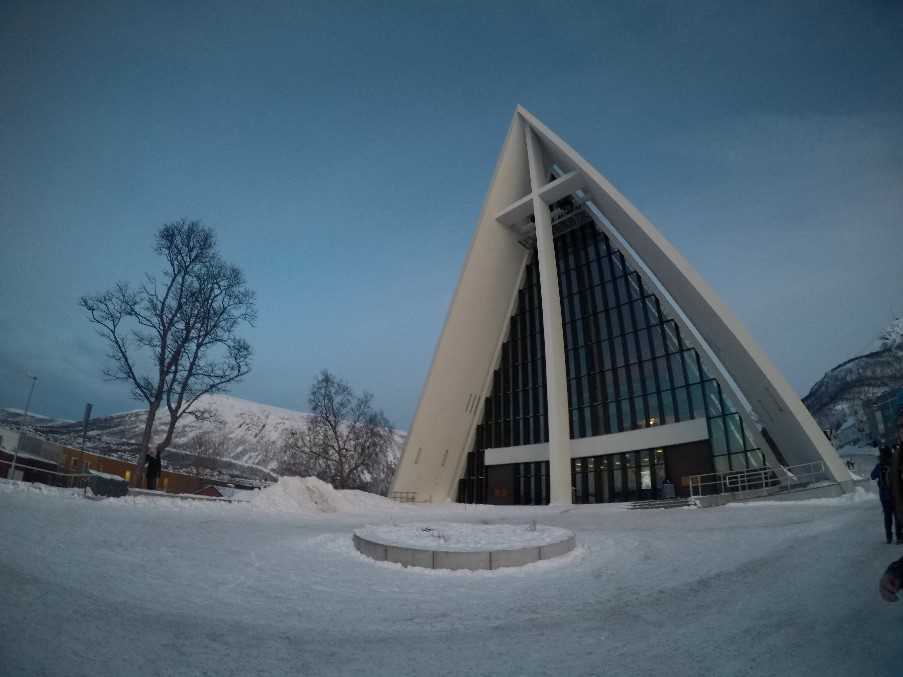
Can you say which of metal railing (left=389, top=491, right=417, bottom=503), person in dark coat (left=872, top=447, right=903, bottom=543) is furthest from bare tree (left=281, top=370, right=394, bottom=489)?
person in dark coat (left=872, top=447, right=903, bottom=543)

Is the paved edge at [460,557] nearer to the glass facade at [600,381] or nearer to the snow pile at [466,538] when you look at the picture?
the snow pile at [466,538]

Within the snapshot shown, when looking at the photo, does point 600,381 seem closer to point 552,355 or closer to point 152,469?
point 552,355

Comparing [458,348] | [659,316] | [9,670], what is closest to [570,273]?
[659,316]

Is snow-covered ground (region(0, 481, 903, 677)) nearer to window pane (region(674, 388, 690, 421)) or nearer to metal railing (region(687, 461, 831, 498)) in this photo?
metal railing (region(687, 461, 831, 498))

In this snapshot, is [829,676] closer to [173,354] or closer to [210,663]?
[210,663]

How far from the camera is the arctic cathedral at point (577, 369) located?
68.9ft

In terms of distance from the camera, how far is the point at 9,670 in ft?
7.38

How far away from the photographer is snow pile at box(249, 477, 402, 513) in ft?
46.6

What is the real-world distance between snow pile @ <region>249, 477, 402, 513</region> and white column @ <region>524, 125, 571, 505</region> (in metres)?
9.11

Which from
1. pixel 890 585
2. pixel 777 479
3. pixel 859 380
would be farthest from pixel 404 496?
pixel 859 380

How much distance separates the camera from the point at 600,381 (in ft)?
88.6

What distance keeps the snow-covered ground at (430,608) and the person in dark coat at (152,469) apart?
800 centimetres

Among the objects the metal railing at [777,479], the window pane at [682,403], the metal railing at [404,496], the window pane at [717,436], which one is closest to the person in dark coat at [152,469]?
the metal railing at [404,496]

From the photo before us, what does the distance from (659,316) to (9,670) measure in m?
27.7
